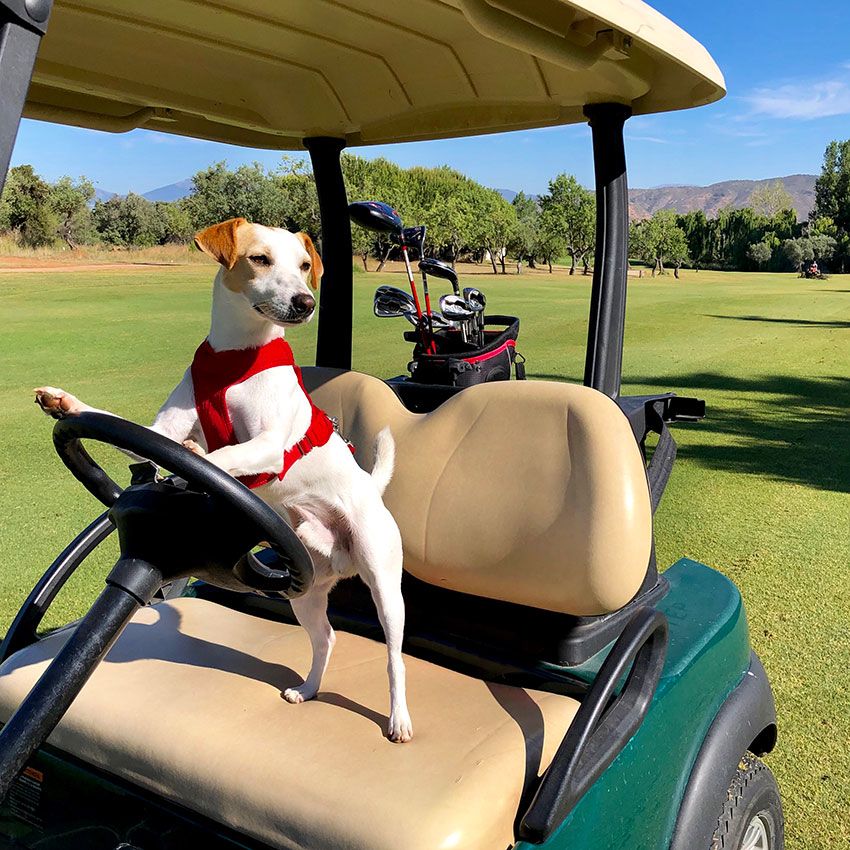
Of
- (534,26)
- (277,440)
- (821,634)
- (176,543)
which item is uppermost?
(534,26)

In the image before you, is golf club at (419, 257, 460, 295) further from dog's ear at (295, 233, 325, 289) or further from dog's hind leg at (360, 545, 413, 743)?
dog's hind leg at (360, 545, 413, 743)

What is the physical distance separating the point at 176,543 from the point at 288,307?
470mm

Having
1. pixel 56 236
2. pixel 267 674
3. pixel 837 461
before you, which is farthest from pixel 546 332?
pixel 56 236

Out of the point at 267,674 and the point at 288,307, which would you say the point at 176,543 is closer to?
the point at 288,307

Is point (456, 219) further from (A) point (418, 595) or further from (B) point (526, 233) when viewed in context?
(A) point (418, 595)

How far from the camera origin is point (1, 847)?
5.42ft

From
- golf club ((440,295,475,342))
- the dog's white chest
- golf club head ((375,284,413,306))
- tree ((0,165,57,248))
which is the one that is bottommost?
the dog's white chest

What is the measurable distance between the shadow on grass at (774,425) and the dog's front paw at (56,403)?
490cm

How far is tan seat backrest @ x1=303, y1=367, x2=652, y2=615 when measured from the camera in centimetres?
176

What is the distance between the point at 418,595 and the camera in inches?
83.4

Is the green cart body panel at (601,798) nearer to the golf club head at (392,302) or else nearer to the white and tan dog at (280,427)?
the white and tan dog at (280,427)

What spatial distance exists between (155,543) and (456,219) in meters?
53.0

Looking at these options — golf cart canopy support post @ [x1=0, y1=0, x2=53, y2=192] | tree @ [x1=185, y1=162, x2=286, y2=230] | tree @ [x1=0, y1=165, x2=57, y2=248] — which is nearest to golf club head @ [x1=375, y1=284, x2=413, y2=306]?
golf cart canopy support post @ [x1=0, y1=0, x2=53, y2=192]

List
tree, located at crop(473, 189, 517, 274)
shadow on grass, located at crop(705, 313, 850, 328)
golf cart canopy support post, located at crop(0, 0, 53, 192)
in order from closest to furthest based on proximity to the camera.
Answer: golf cart canopy support post, located at crop(0, 0, 53, 192), shadow on grass, located at crop(705, 313, 850, 328), tree, located at crop(473, 189, 517, 274)
